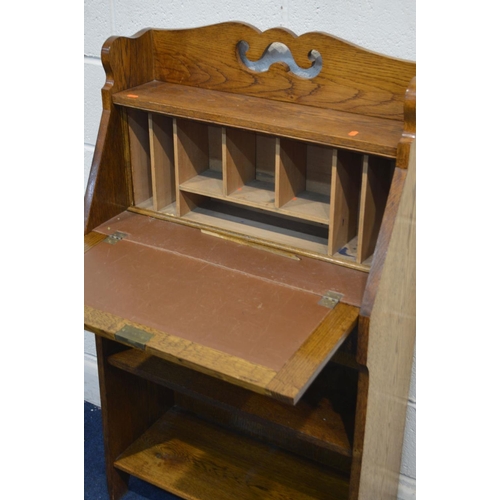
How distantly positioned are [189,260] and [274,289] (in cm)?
23

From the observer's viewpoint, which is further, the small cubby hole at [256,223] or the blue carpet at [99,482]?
the blue carpet at [99,482]

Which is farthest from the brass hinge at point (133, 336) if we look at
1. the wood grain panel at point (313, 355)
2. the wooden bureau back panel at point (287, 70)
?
the wooden bureau back panel at point (287, 70)

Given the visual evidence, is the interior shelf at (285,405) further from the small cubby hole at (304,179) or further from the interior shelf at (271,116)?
the interior shelf at (271,116)

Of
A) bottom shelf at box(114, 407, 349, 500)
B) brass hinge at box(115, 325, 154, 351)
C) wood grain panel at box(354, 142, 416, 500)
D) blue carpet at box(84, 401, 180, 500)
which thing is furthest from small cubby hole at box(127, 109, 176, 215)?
blue carpet at box(84, 401, 180, 500)

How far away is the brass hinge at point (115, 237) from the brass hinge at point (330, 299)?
1.76 ft

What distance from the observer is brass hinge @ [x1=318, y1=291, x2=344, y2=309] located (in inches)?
58.8

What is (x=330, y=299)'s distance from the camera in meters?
1.51

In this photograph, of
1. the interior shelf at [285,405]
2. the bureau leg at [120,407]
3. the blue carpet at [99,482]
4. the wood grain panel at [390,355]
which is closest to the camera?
the wood grain panel at [390,355]

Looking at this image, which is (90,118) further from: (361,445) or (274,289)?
(361,445)

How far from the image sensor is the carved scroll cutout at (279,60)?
163cm

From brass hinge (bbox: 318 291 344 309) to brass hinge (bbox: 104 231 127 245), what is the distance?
535mm

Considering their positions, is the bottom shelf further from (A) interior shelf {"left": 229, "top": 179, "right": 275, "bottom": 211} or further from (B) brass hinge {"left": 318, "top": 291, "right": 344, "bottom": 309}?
(A) interior shelf {"left": 229, "top": 179, "right": 275, "bottom": 211}

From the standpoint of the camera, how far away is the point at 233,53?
5.61 ft

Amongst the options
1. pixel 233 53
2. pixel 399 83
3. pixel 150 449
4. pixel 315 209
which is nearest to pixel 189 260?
pixel 315 209
